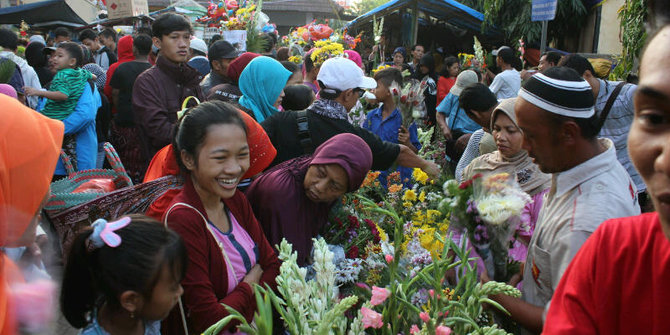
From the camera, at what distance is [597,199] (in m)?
1.56

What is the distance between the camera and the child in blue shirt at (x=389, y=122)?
4820 millimetres

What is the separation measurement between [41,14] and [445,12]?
12402 millimetres

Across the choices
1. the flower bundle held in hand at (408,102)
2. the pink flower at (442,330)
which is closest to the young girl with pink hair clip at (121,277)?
the pink flower at (442,330)

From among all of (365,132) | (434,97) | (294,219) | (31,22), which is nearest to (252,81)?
(365,132)

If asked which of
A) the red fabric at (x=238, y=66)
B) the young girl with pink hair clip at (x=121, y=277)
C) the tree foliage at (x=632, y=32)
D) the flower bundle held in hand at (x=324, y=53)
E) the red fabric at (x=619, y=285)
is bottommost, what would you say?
the young girl with pink hair clip at (x=121, y=277)

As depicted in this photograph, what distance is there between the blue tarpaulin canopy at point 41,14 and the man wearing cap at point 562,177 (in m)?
17.0

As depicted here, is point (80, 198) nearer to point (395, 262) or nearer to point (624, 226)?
point (395, 262)

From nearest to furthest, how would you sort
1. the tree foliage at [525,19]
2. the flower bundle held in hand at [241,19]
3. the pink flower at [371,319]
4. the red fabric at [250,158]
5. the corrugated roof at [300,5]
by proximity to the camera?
the pink flower at [371,319]
the red fabric at [250,158]
the flower bundle held in hand at [241,19]
the tree foliage at [525,19]
the corrugated roof at [300,5]

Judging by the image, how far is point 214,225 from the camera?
204 cm

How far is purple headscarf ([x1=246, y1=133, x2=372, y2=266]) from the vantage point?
2310 mm

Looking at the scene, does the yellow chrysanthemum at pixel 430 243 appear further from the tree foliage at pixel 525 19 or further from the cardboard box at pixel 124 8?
the tree foliage at pixel 525 19

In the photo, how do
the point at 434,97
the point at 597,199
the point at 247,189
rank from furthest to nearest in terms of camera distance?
the point at 434,97
the point at 247,189
the point at 597,199

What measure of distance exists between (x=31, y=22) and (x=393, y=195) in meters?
16.1

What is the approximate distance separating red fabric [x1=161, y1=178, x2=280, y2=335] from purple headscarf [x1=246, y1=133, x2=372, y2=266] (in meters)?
0.32
